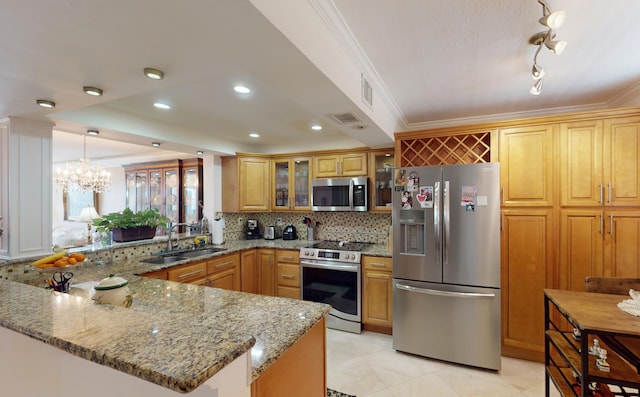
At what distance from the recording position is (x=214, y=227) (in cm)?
407

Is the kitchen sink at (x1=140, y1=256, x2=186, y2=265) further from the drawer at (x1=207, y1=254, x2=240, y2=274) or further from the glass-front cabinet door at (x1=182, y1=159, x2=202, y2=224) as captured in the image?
the glass-front cabinet door at (x1=182, y1=159, x2=202, y2=224)

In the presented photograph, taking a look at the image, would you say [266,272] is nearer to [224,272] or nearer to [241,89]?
[224,272]

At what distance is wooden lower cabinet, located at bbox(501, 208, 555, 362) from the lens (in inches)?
102

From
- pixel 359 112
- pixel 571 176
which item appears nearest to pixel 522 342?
pixel 571 176

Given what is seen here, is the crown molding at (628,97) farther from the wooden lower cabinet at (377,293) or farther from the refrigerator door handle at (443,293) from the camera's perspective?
the wooden lower cabinet at (377,293)

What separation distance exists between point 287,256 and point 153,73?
104 inches

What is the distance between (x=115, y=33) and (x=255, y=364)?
1.34 meters

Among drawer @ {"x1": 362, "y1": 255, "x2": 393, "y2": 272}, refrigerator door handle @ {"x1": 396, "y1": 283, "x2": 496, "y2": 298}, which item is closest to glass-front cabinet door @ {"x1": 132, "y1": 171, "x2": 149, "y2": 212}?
drawer @ {"x1": 362, "y1": 255, "x2": 393, "y2": 272}

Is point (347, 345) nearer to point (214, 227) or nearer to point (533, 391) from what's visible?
point (533, 391)

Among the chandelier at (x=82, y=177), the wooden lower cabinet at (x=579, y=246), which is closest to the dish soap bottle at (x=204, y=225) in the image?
the chandelier at (x=82, y=177)

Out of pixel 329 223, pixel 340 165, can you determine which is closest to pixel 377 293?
pixel 329 223

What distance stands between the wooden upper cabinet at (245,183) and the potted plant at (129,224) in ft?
3.29

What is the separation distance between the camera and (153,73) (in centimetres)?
147

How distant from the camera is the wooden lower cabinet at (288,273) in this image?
11.9ft
